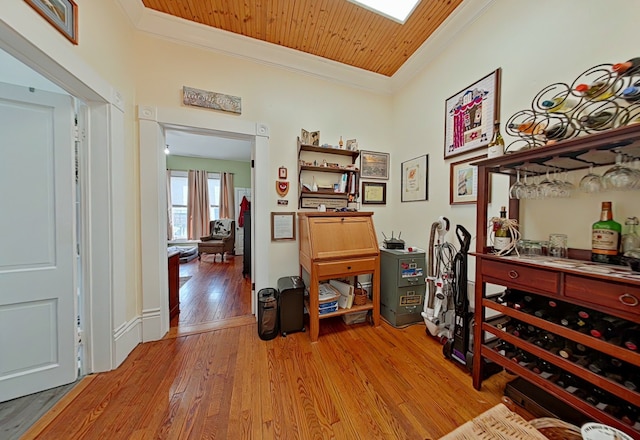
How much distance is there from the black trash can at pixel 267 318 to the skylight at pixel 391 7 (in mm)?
2772

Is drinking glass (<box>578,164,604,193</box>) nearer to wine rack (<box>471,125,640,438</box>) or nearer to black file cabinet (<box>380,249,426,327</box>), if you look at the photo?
wine rack (<box>471,125,640,438</box>)

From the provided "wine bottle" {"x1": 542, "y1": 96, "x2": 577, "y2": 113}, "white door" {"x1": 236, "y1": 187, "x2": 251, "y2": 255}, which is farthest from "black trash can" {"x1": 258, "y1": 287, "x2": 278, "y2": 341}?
"white door" {"x1": 236, "y1": 187, "x2": 251, "y2": 255}

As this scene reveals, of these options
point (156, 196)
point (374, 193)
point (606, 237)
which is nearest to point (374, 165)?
point (374, 193)

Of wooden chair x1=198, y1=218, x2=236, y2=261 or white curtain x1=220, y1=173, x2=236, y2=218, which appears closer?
wooden chair x1=198, y1=218, x2=236, y2=261

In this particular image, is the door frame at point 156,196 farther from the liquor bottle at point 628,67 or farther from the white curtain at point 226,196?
the white curtain at point 226,196

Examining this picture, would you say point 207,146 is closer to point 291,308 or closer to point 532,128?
point 291,308

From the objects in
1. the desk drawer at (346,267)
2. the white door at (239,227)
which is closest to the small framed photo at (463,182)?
the desk drawer at (346,267)

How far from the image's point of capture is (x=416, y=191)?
2627 millimetres

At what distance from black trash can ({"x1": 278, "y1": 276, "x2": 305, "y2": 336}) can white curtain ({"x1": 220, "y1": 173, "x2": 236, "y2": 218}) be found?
509cm

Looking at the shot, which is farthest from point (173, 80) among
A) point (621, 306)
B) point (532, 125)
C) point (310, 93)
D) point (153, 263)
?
point (621, 306)

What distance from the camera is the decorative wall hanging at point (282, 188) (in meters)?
2.52

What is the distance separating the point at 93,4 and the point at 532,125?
3.16 m

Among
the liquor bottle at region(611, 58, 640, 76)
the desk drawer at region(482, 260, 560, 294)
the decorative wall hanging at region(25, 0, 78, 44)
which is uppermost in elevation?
the decorative wall hanging at region(25, 0, 78, 44)

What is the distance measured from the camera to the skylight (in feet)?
5.81
